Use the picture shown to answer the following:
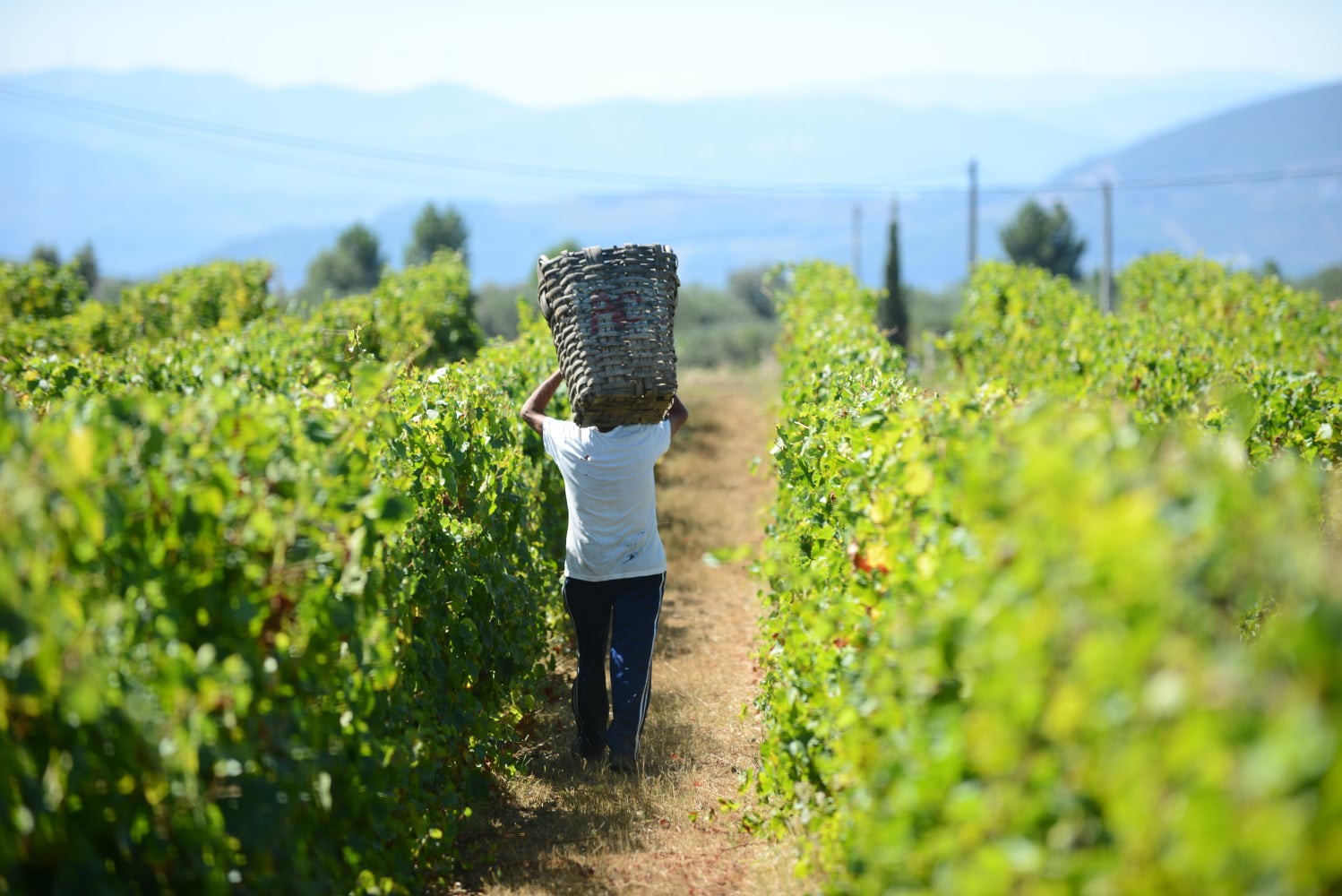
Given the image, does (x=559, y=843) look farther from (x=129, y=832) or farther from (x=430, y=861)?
(x=129, y=832)

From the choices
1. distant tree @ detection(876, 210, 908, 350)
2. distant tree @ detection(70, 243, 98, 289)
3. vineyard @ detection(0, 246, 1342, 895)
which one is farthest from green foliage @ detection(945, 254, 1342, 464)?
distant tree @ detection(70, 243, 98, 289)

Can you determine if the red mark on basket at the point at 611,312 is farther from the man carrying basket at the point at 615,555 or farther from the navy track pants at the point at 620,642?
the navy track pants at the point at 620,642

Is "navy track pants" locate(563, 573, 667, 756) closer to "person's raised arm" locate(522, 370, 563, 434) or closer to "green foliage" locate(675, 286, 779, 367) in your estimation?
"person's raised arm" locate(522, 370, 563, 434)

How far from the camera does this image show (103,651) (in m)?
2.47

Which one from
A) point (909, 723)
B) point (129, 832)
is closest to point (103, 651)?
point (129, 832)

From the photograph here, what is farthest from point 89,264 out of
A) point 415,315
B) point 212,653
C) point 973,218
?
point 212,653

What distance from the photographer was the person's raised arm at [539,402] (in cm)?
493

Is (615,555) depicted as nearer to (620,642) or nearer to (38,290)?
(620,642)

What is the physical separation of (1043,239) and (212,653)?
214 ft

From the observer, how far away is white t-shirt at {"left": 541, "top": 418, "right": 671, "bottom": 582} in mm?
4652

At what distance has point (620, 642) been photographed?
189 inches

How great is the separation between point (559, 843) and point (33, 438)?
103 inches

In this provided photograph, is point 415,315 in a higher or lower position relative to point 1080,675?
higher

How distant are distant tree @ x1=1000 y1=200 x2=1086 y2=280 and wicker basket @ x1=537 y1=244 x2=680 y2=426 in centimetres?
6132
